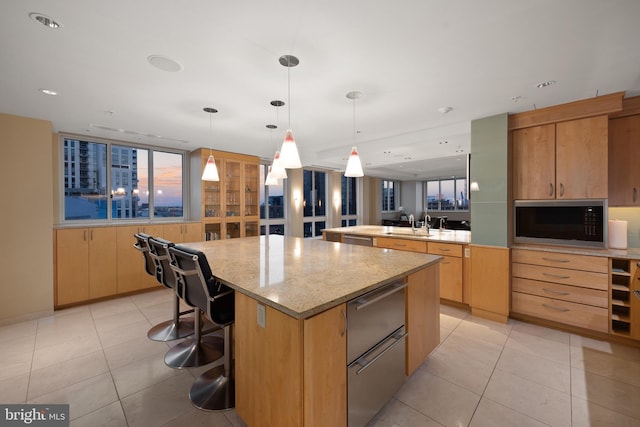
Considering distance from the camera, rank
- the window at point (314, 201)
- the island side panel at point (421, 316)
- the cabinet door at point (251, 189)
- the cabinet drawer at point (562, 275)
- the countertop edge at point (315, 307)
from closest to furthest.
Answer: the countertop edge at point (315, 307), the island side panel at point (421, 316), the cabinet drawer at point (562, 275), the cabinet door at point (251, 189), the window at point (314, 201)

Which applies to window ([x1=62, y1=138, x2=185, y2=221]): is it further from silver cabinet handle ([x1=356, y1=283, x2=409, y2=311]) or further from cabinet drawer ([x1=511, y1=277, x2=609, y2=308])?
cabinet drawer ([x1=511, y1=277, x2=609, y2=308])

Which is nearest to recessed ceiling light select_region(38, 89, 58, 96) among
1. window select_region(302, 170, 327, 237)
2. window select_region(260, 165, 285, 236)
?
window select_region(260, 165, 285, 236)

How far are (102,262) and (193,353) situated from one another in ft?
8.27

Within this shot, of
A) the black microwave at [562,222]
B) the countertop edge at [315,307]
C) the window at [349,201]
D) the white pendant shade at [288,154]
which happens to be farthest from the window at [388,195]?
the countertop edge at [315,307]

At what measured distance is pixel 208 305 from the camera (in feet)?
5.66

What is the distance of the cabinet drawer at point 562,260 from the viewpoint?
260 centimetres

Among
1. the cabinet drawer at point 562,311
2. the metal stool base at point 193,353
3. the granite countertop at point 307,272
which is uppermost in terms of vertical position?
→ the granite countertop at point 307,272

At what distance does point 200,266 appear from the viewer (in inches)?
66.0

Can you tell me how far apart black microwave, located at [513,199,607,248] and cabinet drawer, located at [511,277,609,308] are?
47 centimetres

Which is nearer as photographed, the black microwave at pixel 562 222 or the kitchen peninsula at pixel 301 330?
the kitchen peninsula at pixel 301 330

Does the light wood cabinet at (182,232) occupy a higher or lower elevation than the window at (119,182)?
lower

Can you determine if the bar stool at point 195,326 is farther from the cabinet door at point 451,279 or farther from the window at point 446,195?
the window at point 446,195

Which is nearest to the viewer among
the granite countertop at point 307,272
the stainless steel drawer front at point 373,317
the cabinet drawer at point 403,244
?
the granite countertop at point 307,272

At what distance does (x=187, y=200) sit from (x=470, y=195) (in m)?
4.98
